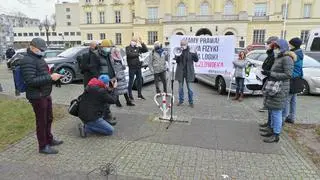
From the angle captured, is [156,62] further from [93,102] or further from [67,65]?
[67,65]

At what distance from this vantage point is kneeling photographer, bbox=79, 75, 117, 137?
16.9 feet

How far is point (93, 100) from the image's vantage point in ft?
17.2

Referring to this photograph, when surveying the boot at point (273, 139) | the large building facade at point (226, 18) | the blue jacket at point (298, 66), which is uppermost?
the large building facade at point (226, 18)

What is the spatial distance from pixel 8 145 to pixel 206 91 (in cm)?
762

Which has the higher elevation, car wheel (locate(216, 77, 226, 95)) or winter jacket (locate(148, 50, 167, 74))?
winter jacket (locate(148, 50, 167, 74))

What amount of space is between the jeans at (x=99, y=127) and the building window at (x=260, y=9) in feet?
182

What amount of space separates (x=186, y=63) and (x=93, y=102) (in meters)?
3.37

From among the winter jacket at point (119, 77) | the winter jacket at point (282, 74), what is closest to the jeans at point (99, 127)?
the winter jacket at point (119, 77)

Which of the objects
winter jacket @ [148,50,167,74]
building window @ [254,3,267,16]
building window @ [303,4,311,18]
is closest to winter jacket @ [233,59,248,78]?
winter jacket @ [148,50,167,74]

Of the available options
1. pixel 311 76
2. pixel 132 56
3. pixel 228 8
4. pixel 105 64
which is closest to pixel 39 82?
pixel 105 64

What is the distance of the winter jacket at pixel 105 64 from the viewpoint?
602cm

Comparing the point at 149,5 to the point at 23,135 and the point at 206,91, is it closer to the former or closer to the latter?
the point at 206,91

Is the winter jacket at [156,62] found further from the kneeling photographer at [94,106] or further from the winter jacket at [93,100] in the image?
the winter jacket at [93,100]

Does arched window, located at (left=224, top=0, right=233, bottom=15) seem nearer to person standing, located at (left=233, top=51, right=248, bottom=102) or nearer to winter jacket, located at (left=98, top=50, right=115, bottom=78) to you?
person standing, located at (left=233, top=51, right=248, bottom=102)
